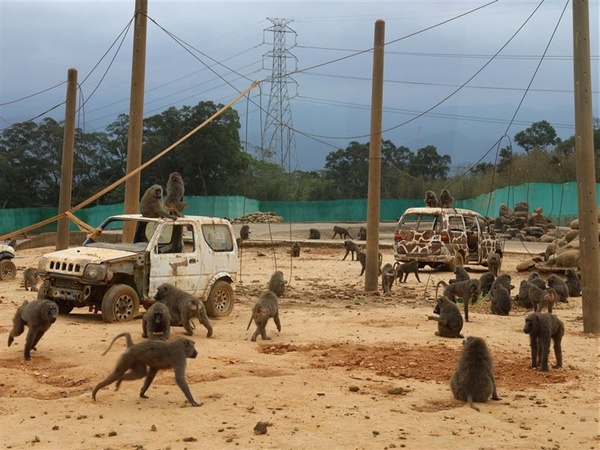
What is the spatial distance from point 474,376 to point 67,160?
57.1 ft

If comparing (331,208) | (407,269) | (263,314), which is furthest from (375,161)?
(331,208)

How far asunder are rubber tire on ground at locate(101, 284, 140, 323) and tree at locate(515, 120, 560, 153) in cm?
6692

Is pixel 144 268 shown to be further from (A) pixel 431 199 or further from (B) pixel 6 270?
(A) pixel 431 199

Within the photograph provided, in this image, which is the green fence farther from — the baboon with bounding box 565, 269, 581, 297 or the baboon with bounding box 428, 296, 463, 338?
the baboon with bounding box 428, 296, 463, 338

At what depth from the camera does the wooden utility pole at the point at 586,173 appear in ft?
46.0

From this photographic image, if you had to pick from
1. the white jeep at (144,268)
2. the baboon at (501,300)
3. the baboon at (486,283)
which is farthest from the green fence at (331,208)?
the white jeep at (144,268)

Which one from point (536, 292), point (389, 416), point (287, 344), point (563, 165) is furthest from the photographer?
point (563, 165)

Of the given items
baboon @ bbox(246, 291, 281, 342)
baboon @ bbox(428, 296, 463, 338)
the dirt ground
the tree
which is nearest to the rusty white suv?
the dirt ground

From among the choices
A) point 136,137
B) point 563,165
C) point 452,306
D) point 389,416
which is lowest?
point 389,416

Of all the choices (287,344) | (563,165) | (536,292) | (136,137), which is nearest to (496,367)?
(287,344)

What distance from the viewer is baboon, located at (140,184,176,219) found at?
15.1m

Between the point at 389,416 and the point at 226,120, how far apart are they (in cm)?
4789

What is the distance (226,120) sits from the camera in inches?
2170

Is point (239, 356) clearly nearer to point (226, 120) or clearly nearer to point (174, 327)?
point (174, 327)
